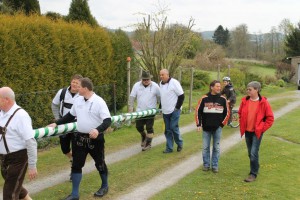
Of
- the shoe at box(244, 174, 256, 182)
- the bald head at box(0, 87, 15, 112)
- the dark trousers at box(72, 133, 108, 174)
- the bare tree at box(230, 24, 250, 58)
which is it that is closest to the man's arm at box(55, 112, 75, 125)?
the dark trousers at box(72, 133, 108, 174)

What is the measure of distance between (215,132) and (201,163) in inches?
54.2

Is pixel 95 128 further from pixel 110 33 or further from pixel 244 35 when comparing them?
pixel 244 35

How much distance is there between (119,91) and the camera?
16016 mm

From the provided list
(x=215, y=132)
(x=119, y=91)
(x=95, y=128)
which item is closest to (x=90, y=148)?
(x=95, y=128)

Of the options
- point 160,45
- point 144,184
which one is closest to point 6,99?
point 144,184

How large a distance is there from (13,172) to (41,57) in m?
6.66

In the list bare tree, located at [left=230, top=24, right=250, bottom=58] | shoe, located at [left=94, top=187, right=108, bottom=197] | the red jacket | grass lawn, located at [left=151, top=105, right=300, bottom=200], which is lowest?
grass lawn, located at [left=151, top=105, right=300, bottom=200]

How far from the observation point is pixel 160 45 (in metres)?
19.4

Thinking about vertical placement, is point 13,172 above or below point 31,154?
below

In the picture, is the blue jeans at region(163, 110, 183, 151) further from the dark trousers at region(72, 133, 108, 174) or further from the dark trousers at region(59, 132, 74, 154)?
the dark trousers at region(72, 133, 108, 174)

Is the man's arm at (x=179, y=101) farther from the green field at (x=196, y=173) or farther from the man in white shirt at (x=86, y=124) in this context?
the man in white shirt at (x=86, y=124)

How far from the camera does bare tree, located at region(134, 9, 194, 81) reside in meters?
19.1

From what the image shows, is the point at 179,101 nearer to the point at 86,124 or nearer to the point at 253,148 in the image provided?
the point at 253,148

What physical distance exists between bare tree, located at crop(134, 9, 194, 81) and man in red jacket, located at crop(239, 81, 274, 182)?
11432mm
